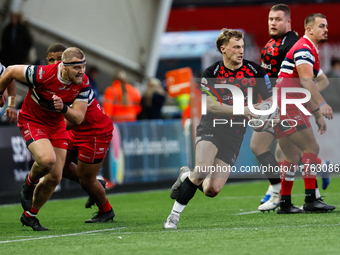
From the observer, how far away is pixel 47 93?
263 inches

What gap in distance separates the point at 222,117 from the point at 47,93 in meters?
1.88

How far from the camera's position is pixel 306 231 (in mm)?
5910

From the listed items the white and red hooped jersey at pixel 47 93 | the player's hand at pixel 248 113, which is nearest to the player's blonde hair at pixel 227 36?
the player's hand at pixel 248 113

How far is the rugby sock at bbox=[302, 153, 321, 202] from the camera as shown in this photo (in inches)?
297

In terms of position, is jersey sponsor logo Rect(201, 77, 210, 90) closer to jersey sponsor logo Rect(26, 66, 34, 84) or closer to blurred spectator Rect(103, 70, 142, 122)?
jersey sponsor logo Rect(26, 66, 34, 84)

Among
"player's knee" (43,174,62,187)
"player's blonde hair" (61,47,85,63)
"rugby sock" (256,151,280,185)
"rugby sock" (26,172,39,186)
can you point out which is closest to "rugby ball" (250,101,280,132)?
"rugby sock" (256,151,280,185)

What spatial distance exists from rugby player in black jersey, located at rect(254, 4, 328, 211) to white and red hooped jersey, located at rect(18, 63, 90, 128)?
2559 millimetres

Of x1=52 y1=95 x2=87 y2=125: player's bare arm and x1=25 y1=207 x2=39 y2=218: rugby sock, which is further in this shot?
x1=25 y1=207 x2=39 y2=218: rugby sock

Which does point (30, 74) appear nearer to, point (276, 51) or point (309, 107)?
point (276, 51)

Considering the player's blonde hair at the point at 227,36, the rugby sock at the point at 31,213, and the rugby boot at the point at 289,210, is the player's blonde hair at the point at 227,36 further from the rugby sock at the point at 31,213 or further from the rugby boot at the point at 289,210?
the rugby sock at the point at 31,213

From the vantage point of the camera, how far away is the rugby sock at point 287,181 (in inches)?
304

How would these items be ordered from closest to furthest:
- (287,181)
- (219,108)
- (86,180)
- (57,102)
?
(57,102), (219,108), (86,180), (287,181)

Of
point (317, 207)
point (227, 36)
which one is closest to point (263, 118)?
point (227, 36)

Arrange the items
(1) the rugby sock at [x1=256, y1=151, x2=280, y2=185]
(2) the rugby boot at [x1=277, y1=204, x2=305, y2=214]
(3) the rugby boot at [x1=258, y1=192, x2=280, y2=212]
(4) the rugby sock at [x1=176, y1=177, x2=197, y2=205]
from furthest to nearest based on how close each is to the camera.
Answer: (1) the rugby sock at [x1=256, y1=151, x2=280, y2=185] → (3) the rugby boot at [x1=258, y1=192, x2=280, y2=212] → (2) the rugby boot at [x1=277, y1=204, x2=305, y2=214] → (4) the rugby sock at [x1=176, y1=177, x2=197, y2=205]
